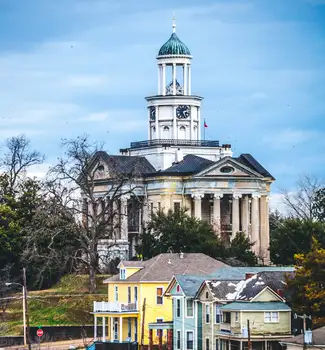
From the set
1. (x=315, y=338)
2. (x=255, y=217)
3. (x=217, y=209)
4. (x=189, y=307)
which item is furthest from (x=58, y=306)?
(x=315, y=338)

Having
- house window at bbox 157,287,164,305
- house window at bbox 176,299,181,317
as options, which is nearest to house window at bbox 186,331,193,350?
house window at bbox 176,299,181,317

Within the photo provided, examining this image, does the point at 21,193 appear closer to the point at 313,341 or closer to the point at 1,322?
the point at 1,322

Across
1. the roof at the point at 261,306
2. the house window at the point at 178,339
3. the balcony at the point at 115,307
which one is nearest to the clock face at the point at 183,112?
the balcony at the point at 115,307

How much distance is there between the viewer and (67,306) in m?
134

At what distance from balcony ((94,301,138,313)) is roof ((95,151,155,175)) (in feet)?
117

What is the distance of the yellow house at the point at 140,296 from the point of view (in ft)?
396

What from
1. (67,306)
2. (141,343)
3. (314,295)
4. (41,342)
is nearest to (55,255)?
(67,306)

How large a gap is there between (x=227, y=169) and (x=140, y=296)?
40.6 m

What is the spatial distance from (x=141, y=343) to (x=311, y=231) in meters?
37.8

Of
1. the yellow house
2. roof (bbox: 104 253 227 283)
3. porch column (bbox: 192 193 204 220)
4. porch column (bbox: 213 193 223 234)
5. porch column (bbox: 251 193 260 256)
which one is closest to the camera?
the yellow house

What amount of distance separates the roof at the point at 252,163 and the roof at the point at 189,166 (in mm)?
3520

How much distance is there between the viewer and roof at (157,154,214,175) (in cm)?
16138

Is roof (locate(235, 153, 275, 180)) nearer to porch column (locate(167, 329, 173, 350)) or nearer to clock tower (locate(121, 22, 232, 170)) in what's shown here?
clock tower (locate(121, 22, 232, 170))

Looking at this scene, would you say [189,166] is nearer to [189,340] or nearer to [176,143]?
[176,143]
